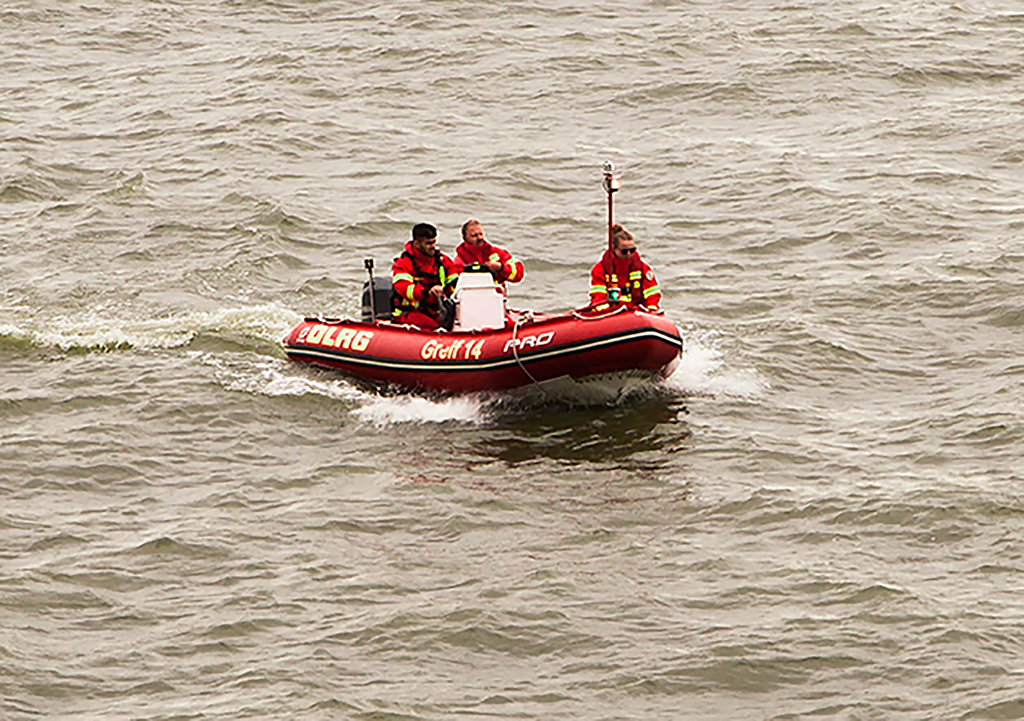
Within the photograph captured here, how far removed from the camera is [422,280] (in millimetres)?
15391

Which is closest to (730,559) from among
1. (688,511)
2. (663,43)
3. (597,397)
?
(688,511)

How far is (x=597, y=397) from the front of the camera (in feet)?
47.5

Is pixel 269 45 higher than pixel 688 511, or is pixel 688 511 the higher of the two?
pixel 269 45

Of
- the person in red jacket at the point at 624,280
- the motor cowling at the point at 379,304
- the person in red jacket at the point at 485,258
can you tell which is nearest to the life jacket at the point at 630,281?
the person in red jacket at the point at 624,280

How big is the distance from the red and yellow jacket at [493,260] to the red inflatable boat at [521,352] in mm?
340

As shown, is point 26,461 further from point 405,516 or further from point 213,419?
point 405,516

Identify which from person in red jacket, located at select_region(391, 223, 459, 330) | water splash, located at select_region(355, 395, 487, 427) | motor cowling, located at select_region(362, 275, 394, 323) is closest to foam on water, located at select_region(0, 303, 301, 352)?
motor cowling, located at select_region(362, 275, 394, 323)

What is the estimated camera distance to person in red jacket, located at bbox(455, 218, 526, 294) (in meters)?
15.0

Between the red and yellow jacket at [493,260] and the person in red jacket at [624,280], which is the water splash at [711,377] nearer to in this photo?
the person in red jacket at [624,280]

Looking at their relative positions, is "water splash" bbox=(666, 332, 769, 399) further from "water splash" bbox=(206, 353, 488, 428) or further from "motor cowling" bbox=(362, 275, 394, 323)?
"motor cowling" bbox=(362, 275, 394, 323)

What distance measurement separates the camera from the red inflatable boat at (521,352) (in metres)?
14.0

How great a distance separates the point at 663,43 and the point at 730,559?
15.5 m

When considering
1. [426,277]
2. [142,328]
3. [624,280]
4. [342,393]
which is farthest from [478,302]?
[142,328]

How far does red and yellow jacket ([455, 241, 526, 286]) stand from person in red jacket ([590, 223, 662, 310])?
672 millimetres
